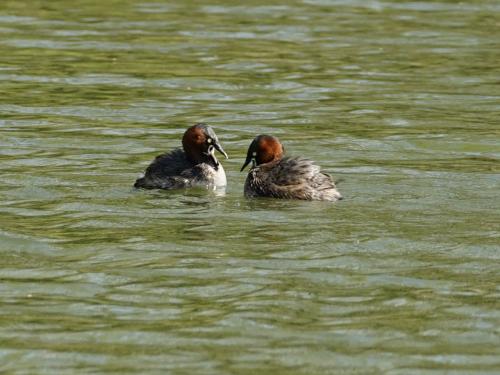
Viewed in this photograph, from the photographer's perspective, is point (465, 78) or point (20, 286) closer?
point (20, 286)

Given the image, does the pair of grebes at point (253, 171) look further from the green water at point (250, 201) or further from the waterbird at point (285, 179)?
the green water at point (250, 201)

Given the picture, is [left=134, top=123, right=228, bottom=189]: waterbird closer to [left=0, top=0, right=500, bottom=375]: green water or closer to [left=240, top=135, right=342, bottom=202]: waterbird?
[left=0, top=0, right=500, bottom=375]: green water

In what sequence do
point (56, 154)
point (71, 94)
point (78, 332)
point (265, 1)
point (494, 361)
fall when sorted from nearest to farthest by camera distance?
point (494, 361) → point (78, 332) → point (56, 154) → point (71, 94) → point (265, 1)

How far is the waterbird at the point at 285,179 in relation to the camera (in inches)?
545

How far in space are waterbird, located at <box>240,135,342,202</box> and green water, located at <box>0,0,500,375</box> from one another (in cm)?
23

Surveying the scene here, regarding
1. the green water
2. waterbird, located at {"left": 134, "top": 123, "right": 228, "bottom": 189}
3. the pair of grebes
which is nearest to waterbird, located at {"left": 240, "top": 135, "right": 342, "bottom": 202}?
the pair of grebes

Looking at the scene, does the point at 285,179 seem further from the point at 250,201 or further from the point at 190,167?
the point at 190,167

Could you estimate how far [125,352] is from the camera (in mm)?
9016

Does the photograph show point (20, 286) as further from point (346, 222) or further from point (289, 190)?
point (289, 190)

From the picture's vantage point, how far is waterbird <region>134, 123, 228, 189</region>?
14.6 meters

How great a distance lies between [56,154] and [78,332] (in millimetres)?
6895

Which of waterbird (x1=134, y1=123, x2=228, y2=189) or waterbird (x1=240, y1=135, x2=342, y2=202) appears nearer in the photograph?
waterbird (x1=240, y1=135, x2=342, y2=202)

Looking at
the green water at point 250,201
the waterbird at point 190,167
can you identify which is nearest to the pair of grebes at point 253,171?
the waterbird at point 190,167

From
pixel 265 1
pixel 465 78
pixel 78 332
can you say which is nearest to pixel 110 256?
pixel 78 332
